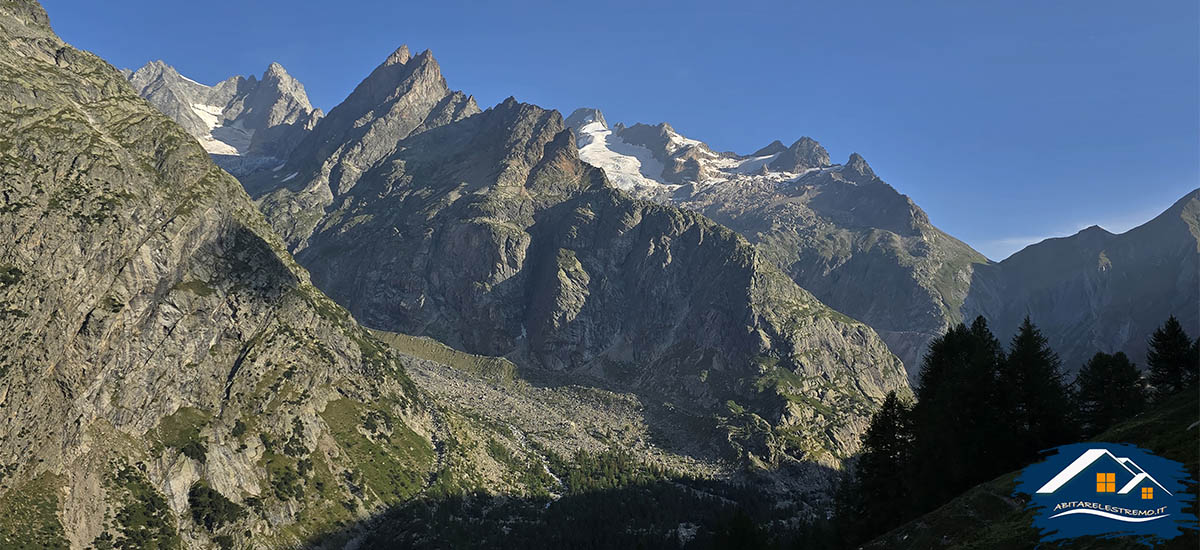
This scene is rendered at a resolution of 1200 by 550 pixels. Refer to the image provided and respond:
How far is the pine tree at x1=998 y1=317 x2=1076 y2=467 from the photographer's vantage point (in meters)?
63.5

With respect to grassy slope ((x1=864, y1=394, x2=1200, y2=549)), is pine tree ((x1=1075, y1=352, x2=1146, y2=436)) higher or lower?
higher

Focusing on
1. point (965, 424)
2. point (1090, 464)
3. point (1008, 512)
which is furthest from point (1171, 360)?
point (1008, 512)

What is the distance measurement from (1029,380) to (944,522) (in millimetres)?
23892

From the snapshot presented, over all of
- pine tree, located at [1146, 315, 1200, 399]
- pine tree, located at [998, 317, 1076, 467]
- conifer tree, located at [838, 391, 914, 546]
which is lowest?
conifer tree, located at [838, 391, 914, 546]

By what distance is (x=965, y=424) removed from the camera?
222 feet

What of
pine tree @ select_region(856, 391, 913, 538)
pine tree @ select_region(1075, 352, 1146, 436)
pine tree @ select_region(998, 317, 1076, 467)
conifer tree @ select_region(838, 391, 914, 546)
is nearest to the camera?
pine tree @ select_region(998, 317, 1076, 467)

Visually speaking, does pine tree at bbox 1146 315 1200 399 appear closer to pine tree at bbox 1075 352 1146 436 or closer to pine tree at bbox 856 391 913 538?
pine tree at bbox 1075 352 1146 436

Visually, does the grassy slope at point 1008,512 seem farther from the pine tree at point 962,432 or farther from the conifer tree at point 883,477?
the conifer tree at point 883,477

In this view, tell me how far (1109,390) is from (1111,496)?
76.3 m

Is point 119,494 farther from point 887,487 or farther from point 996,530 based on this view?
point 996,530

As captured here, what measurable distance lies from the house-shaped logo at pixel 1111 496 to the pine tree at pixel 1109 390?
53.7 meters

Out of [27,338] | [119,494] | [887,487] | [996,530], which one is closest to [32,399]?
[27,338]

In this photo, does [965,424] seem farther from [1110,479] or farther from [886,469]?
[1110,479]

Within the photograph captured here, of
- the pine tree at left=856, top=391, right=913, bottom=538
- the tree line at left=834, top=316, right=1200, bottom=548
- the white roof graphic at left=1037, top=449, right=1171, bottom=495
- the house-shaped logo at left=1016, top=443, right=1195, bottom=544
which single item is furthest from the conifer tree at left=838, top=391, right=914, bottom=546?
the house-shaped logo at left=1016, top=443, right=1195, bottom=544
